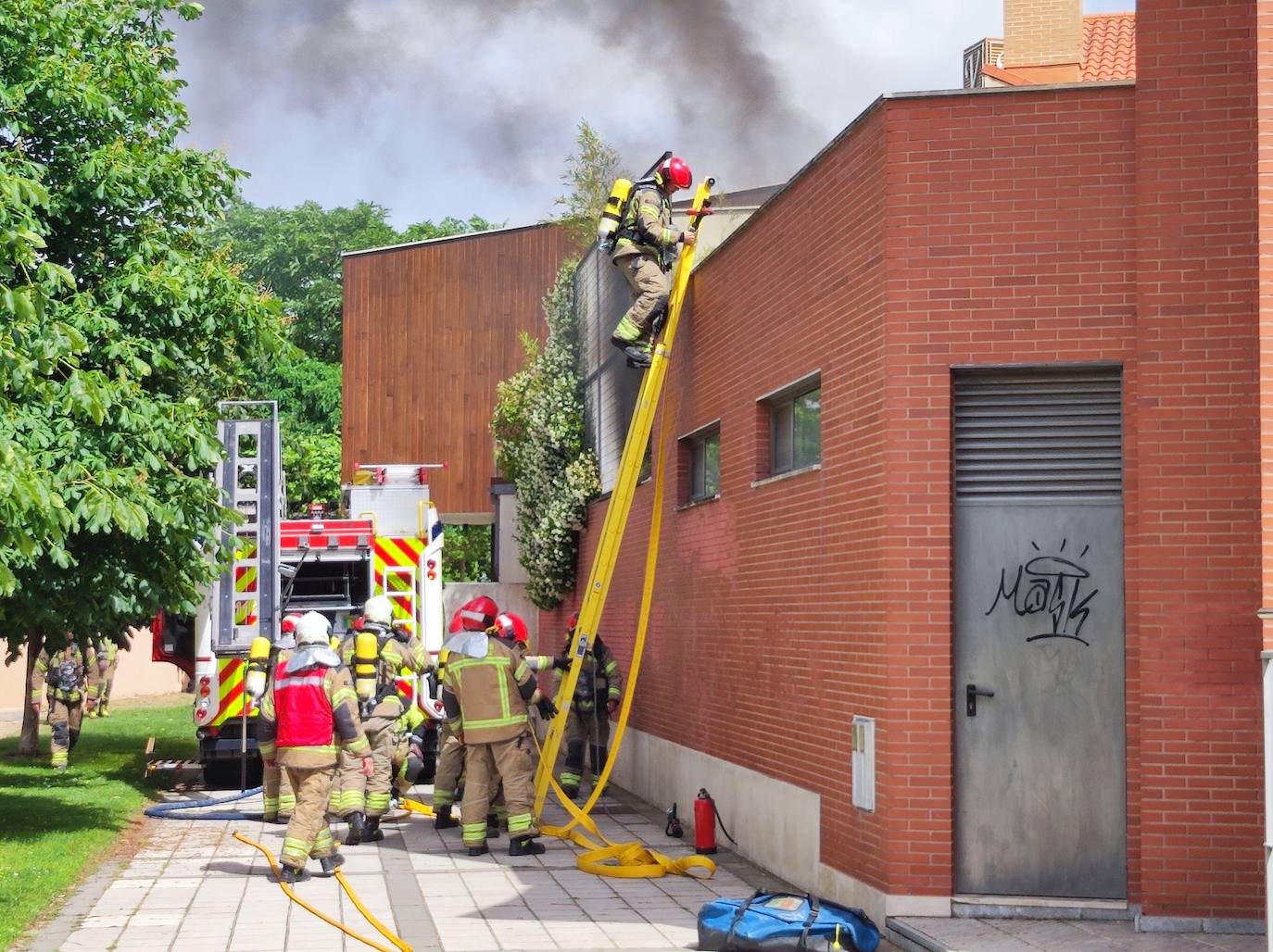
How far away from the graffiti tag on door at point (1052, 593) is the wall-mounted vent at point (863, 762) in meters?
1.00

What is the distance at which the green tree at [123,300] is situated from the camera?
11883 mm

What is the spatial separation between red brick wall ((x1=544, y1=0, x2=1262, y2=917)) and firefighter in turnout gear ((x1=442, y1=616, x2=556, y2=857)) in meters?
2.84

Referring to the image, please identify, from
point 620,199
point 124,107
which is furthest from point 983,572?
point 124,107

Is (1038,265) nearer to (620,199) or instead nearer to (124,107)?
(620,199)

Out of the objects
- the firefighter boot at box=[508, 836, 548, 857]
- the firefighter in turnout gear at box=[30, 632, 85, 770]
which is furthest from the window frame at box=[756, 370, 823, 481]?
the firefighter in turnout gear at box=[30, 632, 85, 770]

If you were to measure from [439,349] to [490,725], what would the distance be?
66.9 ft

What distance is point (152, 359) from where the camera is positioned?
12.5m

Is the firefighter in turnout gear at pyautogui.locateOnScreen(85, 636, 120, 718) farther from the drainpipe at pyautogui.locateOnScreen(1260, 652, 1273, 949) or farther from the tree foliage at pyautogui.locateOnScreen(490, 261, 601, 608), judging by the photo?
the drainpipe at pyautogui.locateOnScreen(1260, 652, 1273, 949)

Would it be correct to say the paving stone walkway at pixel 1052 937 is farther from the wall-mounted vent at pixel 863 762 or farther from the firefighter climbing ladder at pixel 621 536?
the firefighter climbing ladder at pixel 621 536

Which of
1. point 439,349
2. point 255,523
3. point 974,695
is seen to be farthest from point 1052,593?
point 439,349

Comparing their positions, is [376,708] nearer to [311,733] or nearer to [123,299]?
[311,733]

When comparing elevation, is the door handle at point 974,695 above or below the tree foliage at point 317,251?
below

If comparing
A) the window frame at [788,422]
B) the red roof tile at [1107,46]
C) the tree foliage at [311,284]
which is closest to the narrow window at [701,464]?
the window frame at [788,422]

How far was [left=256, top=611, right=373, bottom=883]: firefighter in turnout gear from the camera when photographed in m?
10.9
